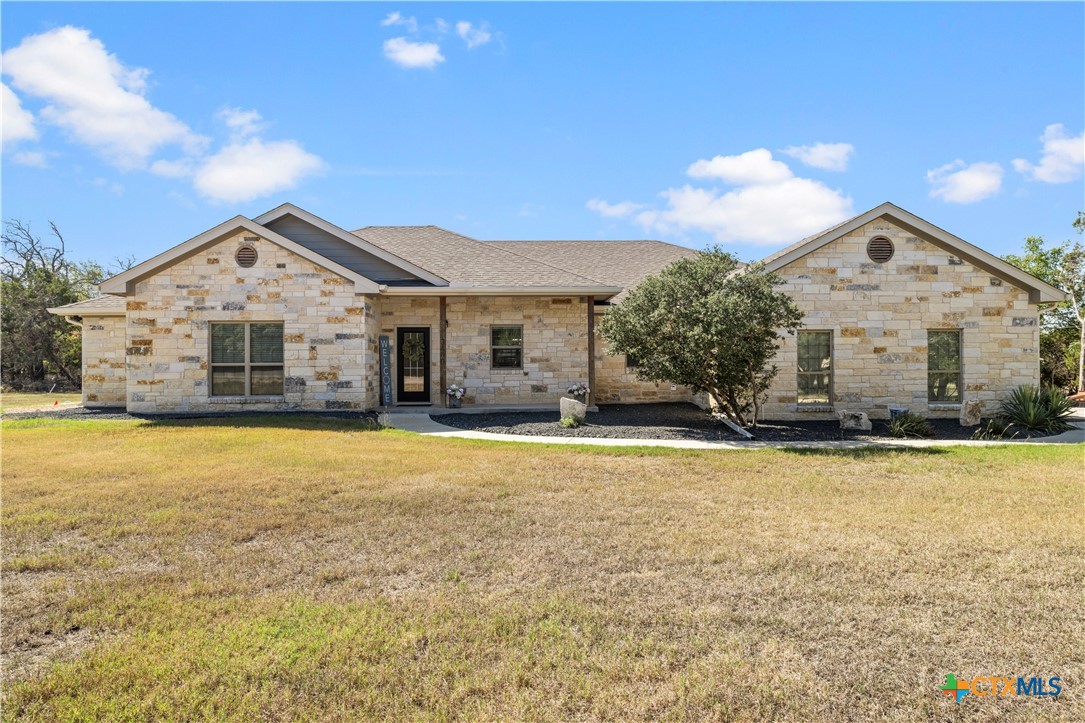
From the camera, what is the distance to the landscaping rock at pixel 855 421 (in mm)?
13352

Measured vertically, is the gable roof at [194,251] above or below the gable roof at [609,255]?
below

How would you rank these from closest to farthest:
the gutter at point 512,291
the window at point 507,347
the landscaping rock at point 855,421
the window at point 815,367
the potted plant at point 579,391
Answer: the landscaping rock at point 855,421 → the window at point 815,367 → the gutter at point 512,291 → the potted plant at point 579,391 → the window at point 507,347

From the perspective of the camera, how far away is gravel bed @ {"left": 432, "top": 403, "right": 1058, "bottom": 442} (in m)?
12.7

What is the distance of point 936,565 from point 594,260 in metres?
18.6

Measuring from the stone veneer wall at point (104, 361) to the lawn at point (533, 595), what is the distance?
10.5m

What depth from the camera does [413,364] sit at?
17656 millimetres

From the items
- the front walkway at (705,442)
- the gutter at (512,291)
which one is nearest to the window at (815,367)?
the front walkway at (705,442)

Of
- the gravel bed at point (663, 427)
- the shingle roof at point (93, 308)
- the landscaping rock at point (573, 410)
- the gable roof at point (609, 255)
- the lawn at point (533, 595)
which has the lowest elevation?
the lawn at point (533, 595)

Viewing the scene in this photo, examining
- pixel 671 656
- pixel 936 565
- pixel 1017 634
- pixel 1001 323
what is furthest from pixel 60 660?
pixel 1001 323

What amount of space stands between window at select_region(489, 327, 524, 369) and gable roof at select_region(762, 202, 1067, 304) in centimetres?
671

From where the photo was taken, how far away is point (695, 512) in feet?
22.4

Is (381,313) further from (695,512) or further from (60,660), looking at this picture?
(60,660)

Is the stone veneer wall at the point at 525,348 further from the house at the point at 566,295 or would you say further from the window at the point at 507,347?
the house at the point at 566,295

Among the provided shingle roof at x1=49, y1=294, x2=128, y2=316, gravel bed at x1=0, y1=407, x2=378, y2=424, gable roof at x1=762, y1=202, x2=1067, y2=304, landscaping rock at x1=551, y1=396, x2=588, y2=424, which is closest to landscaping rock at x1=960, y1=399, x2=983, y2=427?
gable roof at x1=762, y1=202, x2=1067, y2=304
